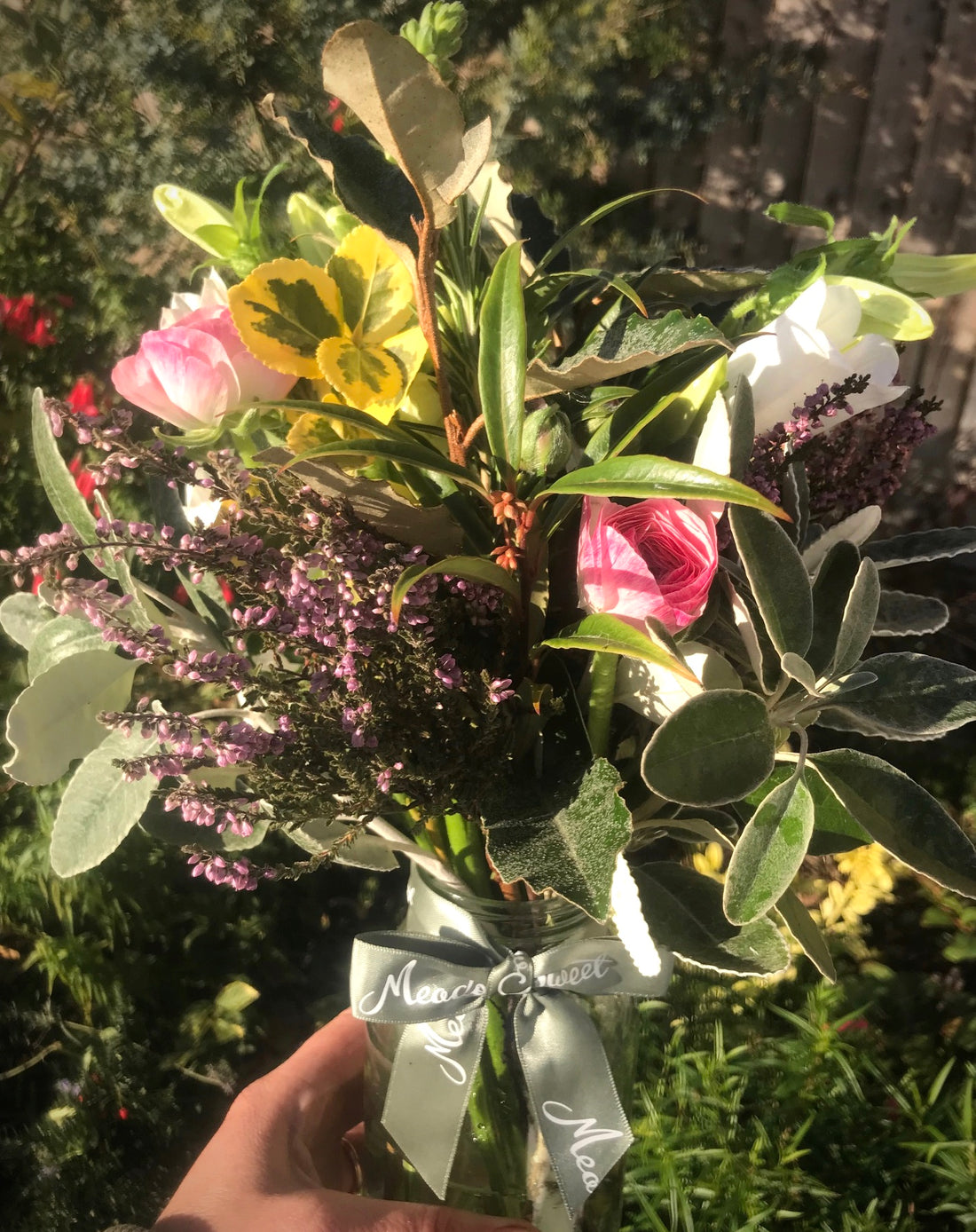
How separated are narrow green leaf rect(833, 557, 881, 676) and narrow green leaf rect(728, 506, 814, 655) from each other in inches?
→ 0.7

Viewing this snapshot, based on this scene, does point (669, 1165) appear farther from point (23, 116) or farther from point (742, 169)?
point (742, 169)

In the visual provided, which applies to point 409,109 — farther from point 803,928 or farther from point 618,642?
point 803,928

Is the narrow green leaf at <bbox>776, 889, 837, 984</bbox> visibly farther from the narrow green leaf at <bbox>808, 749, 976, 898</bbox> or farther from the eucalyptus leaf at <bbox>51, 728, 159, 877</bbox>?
the eucalyptus leaf at <bbox>51, 728, 159, 877</bbox>

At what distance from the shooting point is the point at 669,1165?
3.66 ft

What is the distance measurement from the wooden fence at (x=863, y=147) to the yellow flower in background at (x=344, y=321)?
6.35 ft

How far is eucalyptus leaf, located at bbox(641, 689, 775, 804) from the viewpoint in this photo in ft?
1.46

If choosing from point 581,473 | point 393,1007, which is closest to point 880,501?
point 581,473

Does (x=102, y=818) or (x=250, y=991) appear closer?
(x=102, y=818)

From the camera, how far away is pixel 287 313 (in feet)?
1.60

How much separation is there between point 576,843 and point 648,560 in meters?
0.16

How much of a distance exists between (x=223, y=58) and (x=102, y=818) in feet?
4.05

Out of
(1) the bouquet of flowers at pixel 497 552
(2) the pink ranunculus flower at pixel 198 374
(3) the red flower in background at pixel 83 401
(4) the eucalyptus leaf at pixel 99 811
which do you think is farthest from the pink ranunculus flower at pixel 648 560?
(3) the red flower in background at pixel 83 401

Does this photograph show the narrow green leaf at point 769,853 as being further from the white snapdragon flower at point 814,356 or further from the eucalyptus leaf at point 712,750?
the white snapdragon flower at point 814,356

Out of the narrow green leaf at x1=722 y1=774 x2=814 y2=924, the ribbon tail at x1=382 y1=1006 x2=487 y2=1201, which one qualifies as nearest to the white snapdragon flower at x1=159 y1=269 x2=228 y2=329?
the narrow green leaf at x1=722 y1=774 x2=814 y2=924
